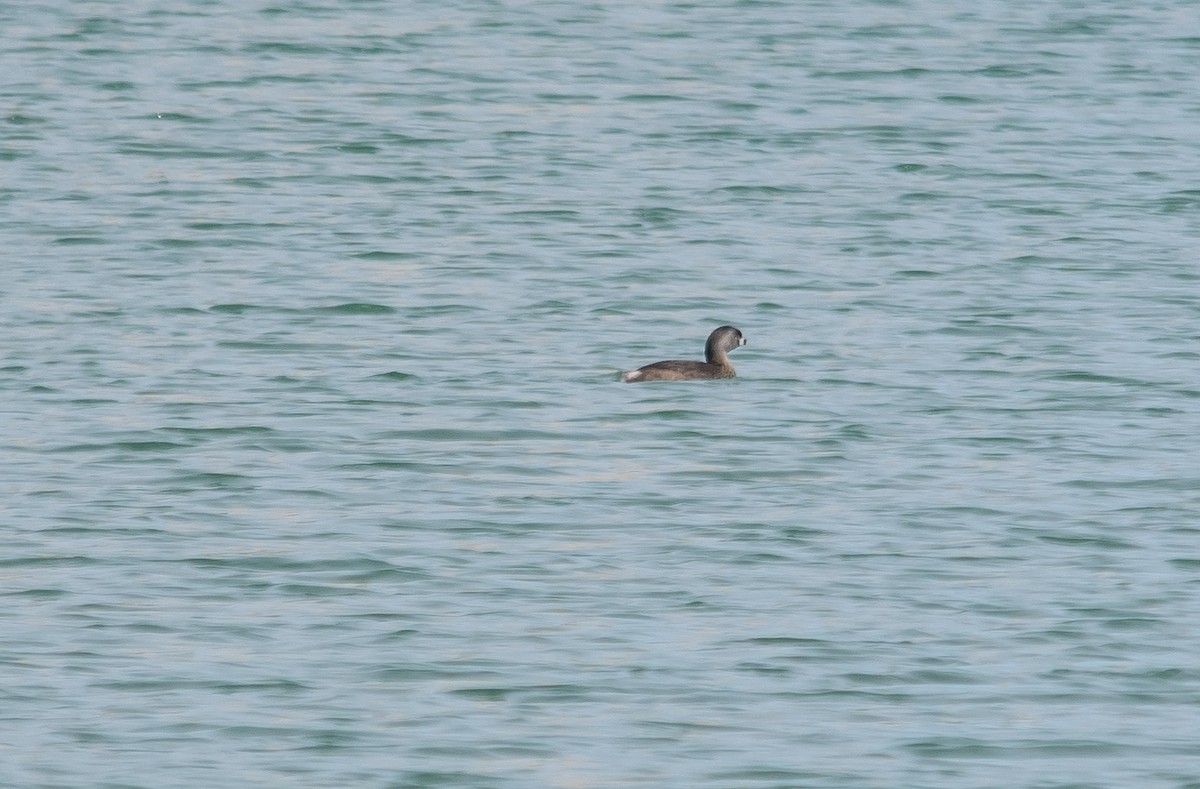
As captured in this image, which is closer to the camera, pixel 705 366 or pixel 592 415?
pixel 592 415

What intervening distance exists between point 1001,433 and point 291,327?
4.97m

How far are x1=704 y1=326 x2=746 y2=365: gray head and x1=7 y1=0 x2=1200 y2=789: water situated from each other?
0.73ft

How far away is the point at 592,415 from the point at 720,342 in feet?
4.84

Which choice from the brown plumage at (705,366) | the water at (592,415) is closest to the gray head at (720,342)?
the brown plumage at (705,366)

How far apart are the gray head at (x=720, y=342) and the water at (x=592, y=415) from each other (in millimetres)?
221

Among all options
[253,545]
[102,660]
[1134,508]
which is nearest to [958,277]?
[1134,508]

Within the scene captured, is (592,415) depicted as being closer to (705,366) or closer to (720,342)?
(705,366)

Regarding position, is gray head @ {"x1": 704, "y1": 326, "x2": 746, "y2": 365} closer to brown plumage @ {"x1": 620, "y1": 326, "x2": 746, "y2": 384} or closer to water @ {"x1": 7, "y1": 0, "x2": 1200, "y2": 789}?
brown plumage @ {"x1": 620, "y1": 326, "x2": 746, "y2": 384}

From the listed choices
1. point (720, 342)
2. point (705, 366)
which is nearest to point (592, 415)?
point (705, 366)

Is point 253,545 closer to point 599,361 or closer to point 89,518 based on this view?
point 89,518

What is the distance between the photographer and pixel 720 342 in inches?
650

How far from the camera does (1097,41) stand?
3062 centimetres

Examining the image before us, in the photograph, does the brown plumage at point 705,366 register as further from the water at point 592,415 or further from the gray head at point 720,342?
the water at point 592,415

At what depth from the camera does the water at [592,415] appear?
10.0 m
